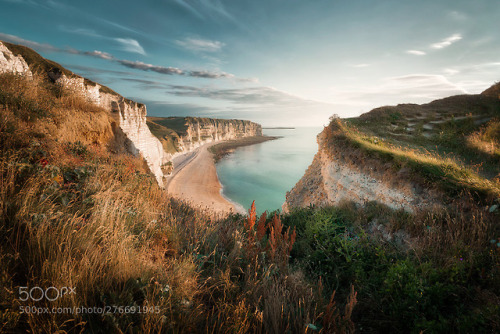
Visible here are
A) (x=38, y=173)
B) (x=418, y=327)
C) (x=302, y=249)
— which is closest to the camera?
(x=418, y=327)

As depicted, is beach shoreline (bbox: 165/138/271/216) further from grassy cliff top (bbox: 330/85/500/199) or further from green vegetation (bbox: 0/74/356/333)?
green vegetation (bbox: 0/74/356/333)

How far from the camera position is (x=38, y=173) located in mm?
3166

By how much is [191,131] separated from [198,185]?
5107 cm

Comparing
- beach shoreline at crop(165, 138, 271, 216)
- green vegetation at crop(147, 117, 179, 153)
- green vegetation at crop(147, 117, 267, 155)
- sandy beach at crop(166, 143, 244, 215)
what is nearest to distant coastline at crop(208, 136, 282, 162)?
green vegetation at crop(147, 117, 267, 155)

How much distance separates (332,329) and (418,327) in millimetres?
1547

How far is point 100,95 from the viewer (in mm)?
16375

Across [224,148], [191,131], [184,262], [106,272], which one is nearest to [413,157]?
[184,262]

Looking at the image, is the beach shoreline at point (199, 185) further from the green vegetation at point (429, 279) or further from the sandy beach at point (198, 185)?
the green vegetation at point (429, 279)

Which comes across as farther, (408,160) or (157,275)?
(408,160)

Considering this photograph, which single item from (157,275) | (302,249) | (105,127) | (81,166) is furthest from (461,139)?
(105,127)

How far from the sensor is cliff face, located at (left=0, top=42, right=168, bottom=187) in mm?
8875

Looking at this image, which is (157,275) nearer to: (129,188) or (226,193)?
(129,188)

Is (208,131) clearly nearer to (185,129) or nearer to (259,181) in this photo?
(185,129)

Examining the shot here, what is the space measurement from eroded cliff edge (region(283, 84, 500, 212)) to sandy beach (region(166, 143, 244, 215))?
1655 cm
